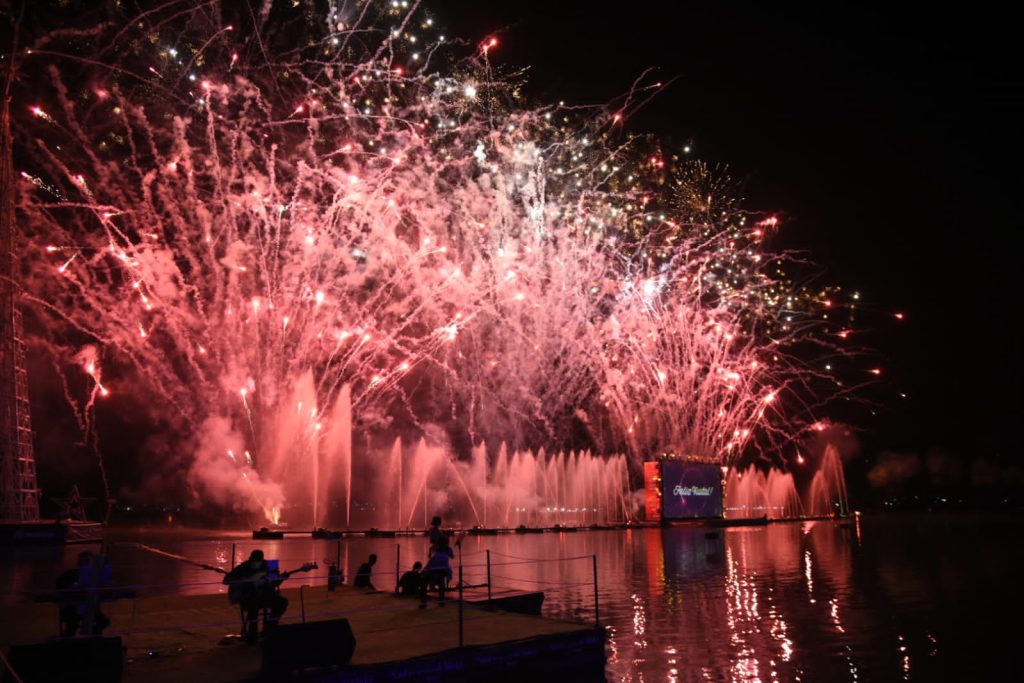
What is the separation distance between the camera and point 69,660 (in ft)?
26.3

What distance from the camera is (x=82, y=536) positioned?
128 feet

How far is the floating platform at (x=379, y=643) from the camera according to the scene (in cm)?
931

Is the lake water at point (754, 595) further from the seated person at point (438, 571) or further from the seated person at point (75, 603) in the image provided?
the seated person at point (75, 603)

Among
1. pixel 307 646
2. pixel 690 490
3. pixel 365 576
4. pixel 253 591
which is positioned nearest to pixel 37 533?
pixel 365 576

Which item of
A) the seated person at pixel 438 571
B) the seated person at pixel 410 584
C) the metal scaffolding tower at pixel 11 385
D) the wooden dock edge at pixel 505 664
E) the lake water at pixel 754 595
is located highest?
the metal scaffolding tower at pixel 11 385

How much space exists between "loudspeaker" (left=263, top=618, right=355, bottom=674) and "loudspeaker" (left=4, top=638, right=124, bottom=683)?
1557 millimetres

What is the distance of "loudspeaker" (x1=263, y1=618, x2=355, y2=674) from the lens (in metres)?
8.81

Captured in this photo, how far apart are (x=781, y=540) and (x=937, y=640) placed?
96.0ft

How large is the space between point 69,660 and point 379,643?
12.5 feet

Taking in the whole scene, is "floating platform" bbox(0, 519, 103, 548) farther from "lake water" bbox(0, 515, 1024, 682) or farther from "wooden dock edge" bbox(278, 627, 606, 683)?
"wooden dock edge" bbox(278, 627, 606, 683)

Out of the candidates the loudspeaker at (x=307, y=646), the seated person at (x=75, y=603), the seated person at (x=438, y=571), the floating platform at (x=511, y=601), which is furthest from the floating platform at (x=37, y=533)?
the loudspeaker at (x=307, y=646)

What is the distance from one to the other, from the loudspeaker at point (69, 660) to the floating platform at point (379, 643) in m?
0.72

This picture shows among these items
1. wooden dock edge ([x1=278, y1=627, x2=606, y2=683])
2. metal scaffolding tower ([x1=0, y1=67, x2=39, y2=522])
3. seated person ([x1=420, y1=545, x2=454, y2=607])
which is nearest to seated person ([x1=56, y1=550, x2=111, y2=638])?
wooden dock edge ([x1=278, y1=627, x2=606, y2=683])

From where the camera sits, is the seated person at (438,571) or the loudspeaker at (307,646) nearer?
the loudspeaker at (307,646)
